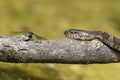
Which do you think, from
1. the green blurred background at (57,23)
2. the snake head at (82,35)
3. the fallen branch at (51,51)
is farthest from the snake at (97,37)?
the green blurred background at (57,23)

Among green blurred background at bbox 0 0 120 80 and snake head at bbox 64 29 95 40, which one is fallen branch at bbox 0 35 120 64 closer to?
snake head at bbox 64 29 95 40

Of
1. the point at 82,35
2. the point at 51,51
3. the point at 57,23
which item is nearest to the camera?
the point at 51,51

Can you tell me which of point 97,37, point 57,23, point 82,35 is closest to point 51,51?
point 82,35

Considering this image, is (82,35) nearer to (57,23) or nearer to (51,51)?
(51,51)

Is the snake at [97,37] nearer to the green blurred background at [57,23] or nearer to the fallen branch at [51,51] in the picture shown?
the fallen branch at [51,51]

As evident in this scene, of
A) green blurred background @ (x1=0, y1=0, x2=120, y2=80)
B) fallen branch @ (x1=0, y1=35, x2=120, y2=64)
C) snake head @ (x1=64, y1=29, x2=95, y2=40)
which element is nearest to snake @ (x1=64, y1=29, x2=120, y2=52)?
snake head @ (x1=64, y1=29, x2=95, y2=40)

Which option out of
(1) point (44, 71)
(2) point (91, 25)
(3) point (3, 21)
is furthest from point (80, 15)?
(1) point (44, 71)
